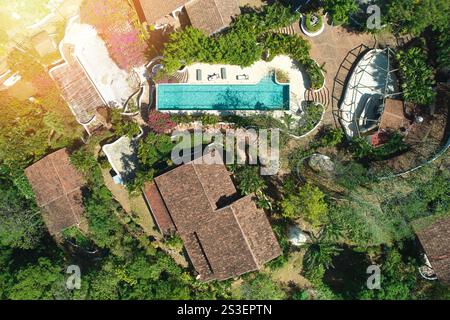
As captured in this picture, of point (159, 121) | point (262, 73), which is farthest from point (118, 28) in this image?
point (262, 73)

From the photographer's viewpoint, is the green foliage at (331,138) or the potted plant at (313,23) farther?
the potted plant at (313,23)

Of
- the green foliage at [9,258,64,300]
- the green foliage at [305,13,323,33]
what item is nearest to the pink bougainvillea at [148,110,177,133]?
the green foliage at [305,13,323,33]

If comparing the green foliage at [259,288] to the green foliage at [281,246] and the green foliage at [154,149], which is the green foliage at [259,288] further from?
the green foliage at [154,149]

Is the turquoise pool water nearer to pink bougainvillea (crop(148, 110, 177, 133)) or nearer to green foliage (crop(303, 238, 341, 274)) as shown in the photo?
pink bougainvillea (crop(148, 110, 177, 133))

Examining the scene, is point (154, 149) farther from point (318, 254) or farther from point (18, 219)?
point (318, 254)

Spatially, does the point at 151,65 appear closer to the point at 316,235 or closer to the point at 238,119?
the point at 238,119

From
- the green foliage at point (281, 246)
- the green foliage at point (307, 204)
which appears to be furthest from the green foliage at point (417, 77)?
the green foliage at point (281, 246)

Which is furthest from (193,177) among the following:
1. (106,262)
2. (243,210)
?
(106,262)
